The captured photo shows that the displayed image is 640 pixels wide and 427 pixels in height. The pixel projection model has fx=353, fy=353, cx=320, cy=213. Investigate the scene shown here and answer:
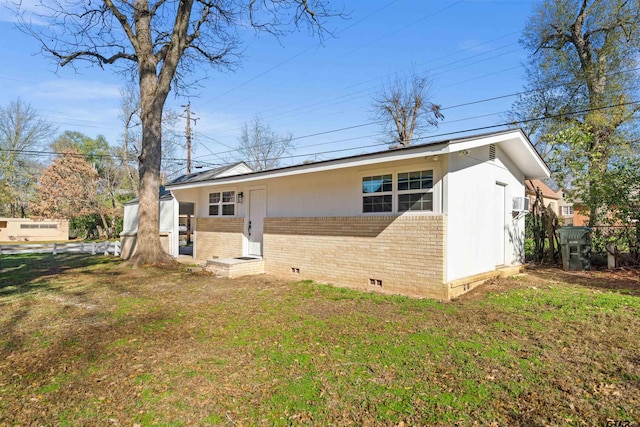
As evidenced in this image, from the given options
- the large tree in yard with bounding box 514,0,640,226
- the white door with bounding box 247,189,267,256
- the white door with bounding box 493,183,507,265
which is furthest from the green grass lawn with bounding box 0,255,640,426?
→ the large tree in yard with bounding box 514,0,640,226

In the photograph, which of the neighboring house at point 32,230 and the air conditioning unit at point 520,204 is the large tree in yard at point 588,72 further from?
the neighboring house at point 32,230

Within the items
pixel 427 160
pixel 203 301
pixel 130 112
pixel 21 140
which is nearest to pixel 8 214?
pixel 21 140

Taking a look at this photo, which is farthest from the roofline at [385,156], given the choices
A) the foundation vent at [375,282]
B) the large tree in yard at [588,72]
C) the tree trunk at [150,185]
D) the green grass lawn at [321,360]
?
the large tree in yard at [588,72]

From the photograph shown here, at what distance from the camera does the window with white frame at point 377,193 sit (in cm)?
820

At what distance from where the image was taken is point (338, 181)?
928 centimetres

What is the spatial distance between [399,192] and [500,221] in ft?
12.0

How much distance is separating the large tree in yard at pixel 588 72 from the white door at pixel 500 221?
5.02 m

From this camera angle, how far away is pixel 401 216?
25.5ft

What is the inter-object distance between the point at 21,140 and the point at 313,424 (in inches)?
1714

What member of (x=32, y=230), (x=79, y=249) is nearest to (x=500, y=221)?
(x=79, y=249)

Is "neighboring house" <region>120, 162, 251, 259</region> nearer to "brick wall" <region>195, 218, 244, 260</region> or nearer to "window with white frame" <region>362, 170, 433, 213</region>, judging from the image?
"brick wall" <region>195, 218, 244, 260</region>

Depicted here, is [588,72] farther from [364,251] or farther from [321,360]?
[321,360]

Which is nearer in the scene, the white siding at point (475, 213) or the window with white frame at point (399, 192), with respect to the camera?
the white siding at point (475, 213)

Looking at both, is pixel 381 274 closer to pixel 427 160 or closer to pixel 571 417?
pixel 427 160
